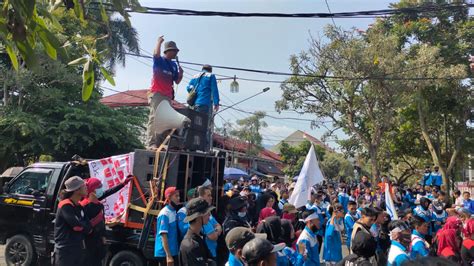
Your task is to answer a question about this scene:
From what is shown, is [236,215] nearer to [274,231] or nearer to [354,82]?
[274,231]

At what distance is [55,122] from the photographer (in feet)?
64.0

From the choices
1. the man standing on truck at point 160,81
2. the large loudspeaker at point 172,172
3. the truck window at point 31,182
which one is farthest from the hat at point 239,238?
the truck window at point 31,182

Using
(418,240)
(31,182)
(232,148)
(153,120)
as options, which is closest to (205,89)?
(153,120)

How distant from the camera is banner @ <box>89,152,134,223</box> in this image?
7461mm

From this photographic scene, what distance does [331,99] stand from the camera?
80.5 feet

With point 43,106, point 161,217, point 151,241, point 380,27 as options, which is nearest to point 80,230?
point 161,217

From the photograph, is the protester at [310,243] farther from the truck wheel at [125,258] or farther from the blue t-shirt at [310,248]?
the truck wheel at [125,258]

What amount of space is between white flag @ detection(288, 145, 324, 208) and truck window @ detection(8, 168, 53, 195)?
4.84 meters

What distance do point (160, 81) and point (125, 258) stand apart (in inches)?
121

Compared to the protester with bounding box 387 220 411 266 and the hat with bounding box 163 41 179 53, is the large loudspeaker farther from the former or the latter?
the protester with bounding box 387 220 411 266

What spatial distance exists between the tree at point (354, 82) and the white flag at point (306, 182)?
9025mm

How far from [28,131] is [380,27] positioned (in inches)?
756

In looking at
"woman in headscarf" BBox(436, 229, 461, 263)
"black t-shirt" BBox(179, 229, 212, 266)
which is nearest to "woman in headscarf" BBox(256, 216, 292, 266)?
"black t-shirt" BBox(179, 229, 212, 266)

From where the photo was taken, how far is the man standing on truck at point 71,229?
17.6 feet
